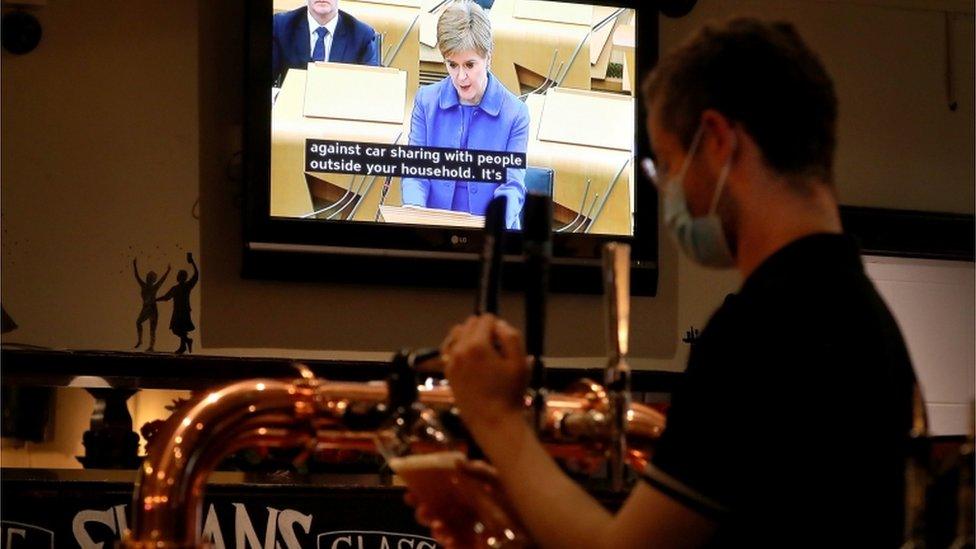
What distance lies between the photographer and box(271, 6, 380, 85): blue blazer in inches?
156

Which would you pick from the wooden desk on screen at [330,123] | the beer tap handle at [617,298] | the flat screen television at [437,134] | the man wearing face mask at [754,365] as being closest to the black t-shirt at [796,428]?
the man wearing face mask at [754,365]

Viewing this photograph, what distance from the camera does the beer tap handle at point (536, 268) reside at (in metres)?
1.25

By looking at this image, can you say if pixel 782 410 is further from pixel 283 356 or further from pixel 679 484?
pixel 283 356

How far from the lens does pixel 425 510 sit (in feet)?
4.19

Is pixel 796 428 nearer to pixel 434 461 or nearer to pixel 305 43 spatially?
pixel 434 461

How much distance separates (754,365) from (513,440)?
0.83 ft

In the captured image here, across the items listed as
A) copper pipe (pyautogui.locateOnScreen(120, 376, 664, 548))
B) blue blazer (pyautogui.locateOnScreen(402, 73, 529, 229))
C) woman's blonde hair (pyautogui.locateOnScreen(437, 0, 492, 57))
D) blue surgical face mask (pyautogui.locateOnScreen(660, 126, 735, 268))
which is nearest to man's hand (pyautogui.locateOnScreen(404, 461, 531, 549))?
copper pipe (pyautogui.locateOnScreen(120, 376, 664, 548))

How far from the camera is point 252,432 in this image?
1.35m

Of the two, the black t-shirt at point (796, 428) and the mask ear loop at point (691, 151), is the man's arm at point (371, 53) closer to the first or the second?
the mask ear loop at point (691, 151)

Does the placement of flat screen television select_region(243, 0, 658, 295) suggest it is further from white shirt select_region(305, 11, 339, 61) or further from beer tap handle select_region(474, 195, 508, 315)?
beer tap handle select_region(474, 195, 508, 315)

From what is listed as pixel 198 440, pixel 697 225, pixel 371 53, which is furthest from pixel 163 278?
pixel 697 225

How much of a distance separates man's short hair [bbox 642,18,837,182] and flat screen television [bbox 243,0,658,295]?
264cm

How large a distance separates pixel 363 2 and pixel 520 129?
25.0 inches

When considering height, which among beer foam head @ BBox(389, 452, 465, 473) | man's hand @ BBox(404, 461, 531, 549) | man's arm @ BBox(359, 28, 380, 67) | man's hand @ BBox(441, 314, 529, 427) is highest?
man's arm @ BBox(359, 28, 380, 67)
